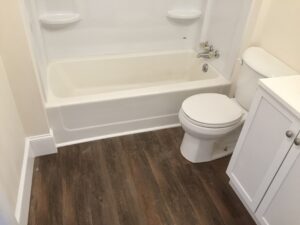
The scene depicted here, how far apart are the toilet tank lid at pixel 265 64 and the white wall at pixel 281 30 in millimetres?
47

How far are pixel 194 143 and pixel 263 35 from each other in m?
0.94

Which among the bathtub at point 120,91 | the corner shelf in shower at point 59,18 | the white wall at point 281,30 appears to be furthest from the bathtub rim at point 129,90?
the white wall at point 281,30

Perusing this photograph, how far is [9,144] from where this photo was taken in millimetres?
1365

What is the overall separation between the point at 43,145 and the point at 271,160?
150 cm

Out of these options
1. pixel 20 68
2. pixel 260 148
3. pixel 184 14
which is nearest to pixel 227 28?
pixel 184 14

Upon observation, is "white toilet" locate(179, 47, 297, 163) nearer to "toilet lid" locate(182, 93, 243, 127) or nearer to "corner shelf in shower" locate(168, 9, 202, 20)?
"toilet lid" locate(182, 93, 243, 127)

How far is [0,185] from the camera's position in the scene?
109cm

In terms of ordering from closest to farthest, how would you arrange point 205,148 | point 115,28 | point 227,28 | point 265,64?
point 265,64 < point 205,148 < point 227,28 < point 115,28

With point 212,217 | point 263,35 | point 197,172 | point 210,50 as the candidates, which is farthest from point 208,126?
point 210,50

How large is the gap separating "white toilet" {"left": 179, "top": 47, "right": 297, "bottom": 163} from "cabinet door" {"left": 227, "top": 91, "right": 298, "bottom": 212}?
0.73ft

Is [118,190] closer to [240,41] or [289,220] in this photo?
[289,220]

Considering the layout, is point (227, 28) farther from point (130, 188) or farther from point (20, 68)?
point (20, 68)

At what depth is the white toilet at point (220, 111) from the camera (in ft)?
5.32

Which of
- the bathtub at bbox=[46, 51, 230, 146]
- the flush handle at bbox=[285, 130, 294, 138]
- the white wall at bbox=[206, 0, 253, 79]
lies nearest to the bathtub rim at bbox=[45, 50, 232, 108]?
the bathtub at bbox=[46, 51, 230, 146]
